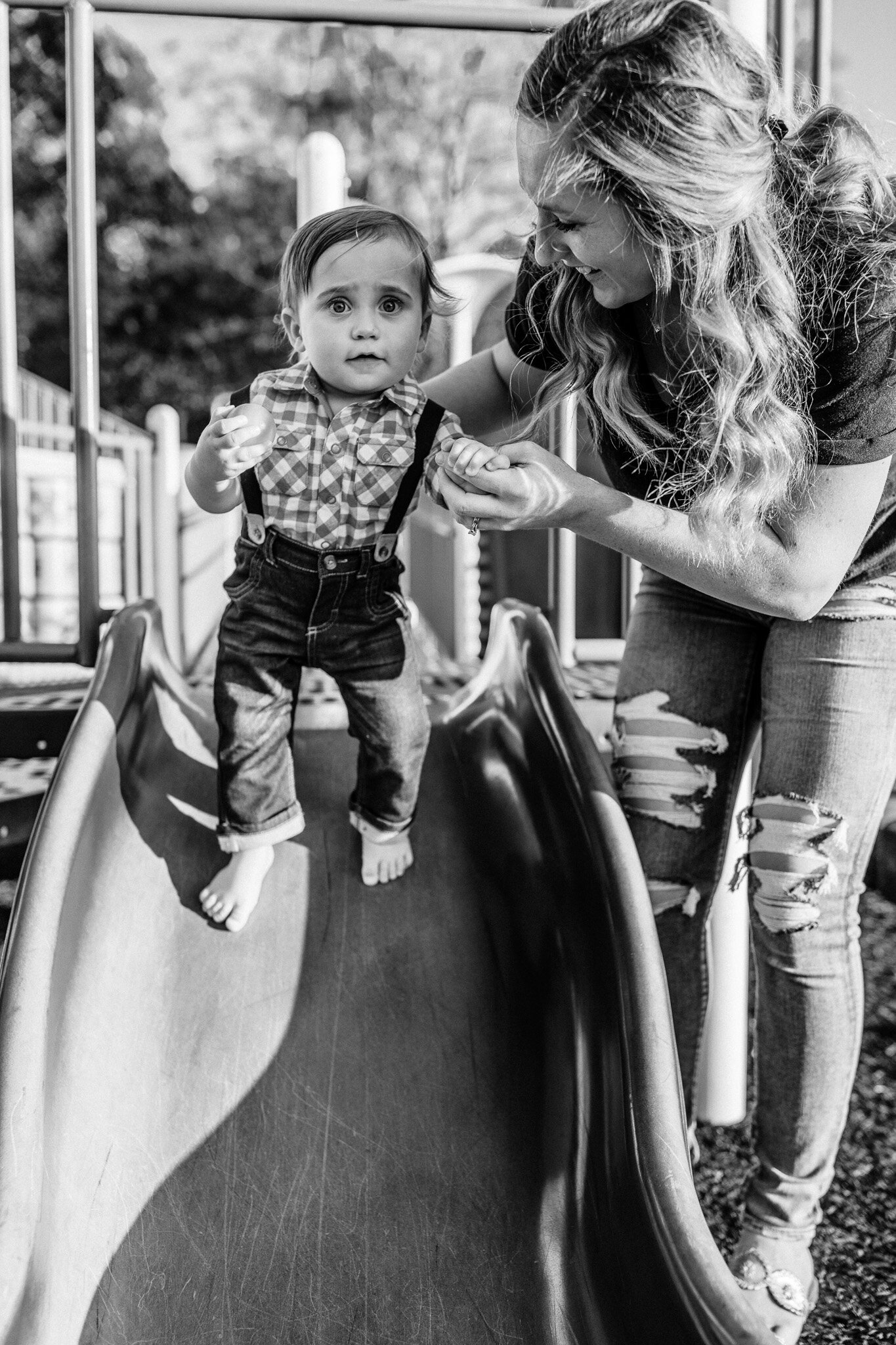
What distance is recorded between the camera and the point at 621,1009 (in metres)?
1.45

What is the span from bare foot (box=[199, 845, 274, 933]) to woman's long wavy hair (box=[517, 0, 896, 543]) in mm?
788

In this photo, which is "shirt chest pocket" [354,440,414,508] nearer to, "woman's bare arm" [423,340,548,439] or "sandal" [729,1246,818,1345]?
"woman's bare arm" [423,340,548,439]

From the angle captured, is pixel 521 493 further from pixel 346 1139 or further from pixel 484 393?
pixel 346 1139

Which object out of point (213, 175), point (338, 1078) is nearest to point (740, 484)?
point (338, 1078)

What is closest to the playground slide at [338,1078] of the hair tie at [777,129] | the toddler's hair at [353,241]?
the toddler's hair at [353,241]

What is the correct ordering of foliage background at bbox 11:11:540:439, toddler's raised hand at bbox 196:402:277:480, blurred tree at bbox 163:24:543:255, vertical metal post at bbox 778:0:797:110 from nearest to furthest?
toddler's raised hand at bbox 196:402:277:480 < vertical metal post at bbox 778:0:797:110 < blurred tree at bbox 163:24:543:255 < foliage background at bbox 11:11:540:439

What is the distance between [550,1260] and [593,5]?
56.0 inches

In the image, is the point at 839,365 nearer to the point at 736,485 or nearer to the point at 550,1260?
the point at 736,485

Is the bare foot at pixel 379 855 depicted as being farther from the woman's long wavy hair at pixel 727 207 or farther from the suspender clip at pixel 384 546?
the woman's long wavy hair at pixel 727 207

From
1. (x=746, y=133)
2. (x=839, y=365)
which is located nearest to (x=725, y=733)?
(x=839, y=365)

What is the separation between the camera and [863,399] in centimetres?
136

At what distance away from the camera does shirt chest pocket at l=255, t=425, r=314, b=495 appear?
1.64 metres

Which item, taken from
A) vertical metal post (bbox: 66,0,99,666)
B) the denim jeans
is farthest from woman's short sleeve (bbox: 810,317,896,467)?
vertical metal post (bbox: 66,0,99,666)

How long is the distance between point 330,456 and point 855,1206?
1.70 meters
